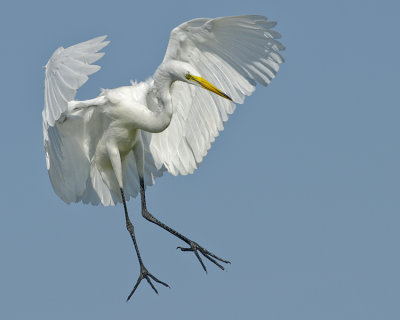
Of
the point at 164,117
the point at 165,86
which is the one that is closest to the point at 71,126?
the point at 164,117

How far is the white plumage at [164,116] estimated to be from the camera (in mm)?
11000

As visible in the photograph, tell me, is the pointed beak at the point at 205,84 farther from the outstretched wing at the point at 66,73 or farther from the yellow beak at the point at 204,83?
the outstretched wing at the point at 66,73

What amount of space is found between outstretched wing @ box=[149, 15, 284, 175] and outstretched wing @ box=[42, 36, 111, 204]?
0.92 m

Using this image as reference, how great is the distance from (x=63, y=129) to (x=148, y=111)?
3.28ft

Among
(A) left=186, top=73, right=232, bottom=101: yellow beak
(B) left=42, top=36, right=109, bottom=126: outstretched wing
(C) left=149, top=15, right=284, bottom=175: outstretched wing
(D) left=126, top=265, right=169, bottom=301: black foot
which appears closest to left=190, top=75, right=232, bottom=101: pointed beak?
(A) left=186, top=73, right=232, bottom=101: yellow beak

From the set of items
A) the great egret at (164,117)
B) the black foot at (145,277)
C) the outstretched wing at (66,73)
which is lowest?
the black foot at (145,277)

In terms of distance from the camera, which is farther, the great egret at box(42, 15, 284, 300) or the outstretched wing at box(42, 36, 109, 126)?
the great egret at box(42, 15, 284, 300)

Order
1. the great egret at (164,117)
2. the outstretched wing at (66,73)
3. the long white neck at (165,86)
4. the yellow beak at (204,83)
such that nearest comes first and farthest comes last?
the outstretched wing at (66,73)
the yellow beak at (204,83)
the long white neck at (165,86)
the great egret at (164,117)

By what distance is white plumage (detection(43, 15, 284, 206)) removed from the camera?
11.0 m

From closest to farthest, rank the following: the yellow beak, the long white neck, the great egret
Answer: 1. the yellow beak
2. the long white neck
3. the great egret

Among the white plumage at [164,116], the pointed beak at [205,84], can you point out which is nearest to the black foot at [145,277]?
the white plumage at [164,116]

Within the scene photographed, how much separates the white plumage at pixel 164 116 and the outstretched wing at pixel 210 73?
0.01 metres

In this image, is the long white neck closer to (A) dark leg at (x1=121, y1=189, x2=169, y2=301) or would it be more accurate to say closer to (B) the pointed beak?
(B) the pointed beak

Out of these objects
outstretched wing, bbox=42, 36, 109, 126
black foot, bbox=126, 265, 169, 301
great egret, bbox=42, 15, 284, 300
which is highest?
outstretched wing, bbox=42, 36, 109, 126
